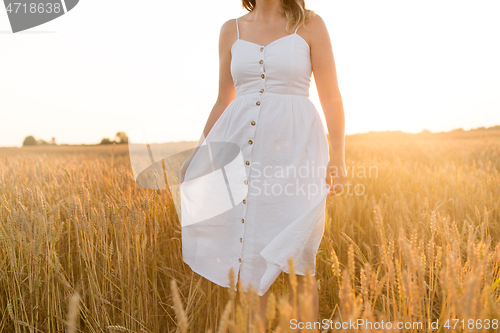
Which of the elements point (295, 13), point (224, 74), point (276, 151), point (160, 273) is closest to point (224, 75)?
point (224, 74)

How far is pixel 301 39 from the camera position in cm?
144

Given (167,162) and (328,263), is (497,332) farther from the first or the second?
(167,162)

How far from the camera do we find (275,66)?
145 cm

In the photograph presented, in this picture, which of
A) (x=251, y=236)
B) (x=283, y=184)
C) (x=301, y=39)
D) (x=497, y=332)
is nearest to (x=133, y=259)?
(x=251, y=236)

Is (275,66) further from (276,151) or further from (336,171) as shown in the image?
(336,171)

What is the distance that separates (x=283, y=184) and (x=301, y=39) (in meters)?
0.67

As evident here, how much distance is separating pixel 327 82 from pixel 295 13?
1.21 ft

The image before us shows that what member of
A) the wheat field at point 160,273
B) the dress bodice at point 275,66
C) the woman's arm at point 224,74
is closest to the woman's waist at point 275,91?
the dress bodice at point 275,66

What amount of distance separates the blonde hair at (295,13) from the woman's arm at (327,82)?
35 millimetres

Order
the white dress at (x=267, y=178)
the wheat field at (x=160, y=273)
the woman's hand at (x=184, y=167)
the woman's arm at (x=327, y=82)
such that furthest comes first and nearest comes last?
Answer: the woman's hand at (x=184, y=167)
the woman's arm at (x=327, y=82)
the white dress at (x=267, y=178)
the wheat field at (x=160, y=273)

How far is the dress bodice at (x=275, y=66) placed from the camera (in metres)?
1.43

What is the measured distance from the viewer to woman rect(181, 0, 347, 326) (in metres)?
1.33

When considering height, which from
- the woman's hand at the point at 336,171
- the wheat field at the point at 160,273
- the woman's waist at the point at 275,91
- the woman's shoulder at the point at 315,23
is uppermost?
the woman's shoulder at the point at 315,23

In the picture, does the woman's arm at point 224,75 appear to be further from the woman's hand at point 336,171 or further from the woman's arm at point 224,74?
the woman's hand at point 336,171
